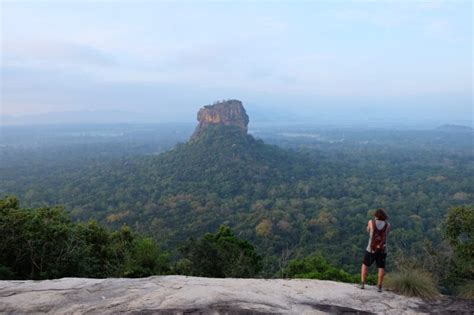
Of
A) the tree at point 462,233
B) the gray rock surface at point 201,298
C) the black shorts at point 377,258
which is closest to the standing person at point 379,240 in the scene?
the black shorts at point 377,258

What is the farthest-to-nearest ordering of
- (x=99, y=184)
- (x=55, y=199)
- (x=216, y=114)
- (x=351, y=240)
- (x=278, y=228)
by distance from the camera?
(x=216, y=114) < (x=99, y=184) < (x=55, y=199) < (x=278, y=228) < (x=351, y=240)

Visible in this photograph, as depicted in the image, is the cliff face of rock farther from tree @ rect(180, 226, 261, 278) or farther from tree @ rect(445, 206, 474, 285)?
tree @ rect(445, 206, 474, 285)

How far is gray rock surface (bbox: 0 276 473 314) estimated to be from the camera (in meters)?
5.16

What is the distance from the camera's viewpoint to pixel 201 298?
5316mm

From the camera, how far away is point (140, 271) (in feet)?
44.3

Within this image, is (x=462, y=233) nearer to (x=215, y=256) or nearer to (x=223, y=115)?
(x=215, y=256)

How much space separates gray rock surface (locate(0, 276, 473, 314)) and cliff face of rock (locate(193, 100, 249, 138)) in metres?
72.5

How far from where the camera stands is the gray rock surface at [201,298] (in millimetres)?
5164

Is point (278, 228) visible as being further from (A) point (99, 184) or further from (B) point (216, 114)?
(B) point (216, 114)

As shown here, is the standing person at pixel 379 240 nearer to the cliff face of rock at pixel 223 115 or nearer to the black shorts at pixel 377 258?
the black shorts at pixel 377 258

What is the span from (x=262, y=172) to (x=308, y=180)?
320 inches

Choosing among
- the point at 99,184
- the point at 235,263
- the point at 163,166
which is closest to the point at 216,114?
the point at 163,166

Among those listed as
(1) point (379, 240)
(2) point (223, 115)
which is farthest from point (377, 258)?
(2) point (223, 115)

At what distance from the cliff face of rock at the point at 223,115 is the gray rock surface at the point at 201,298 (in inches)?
2854
